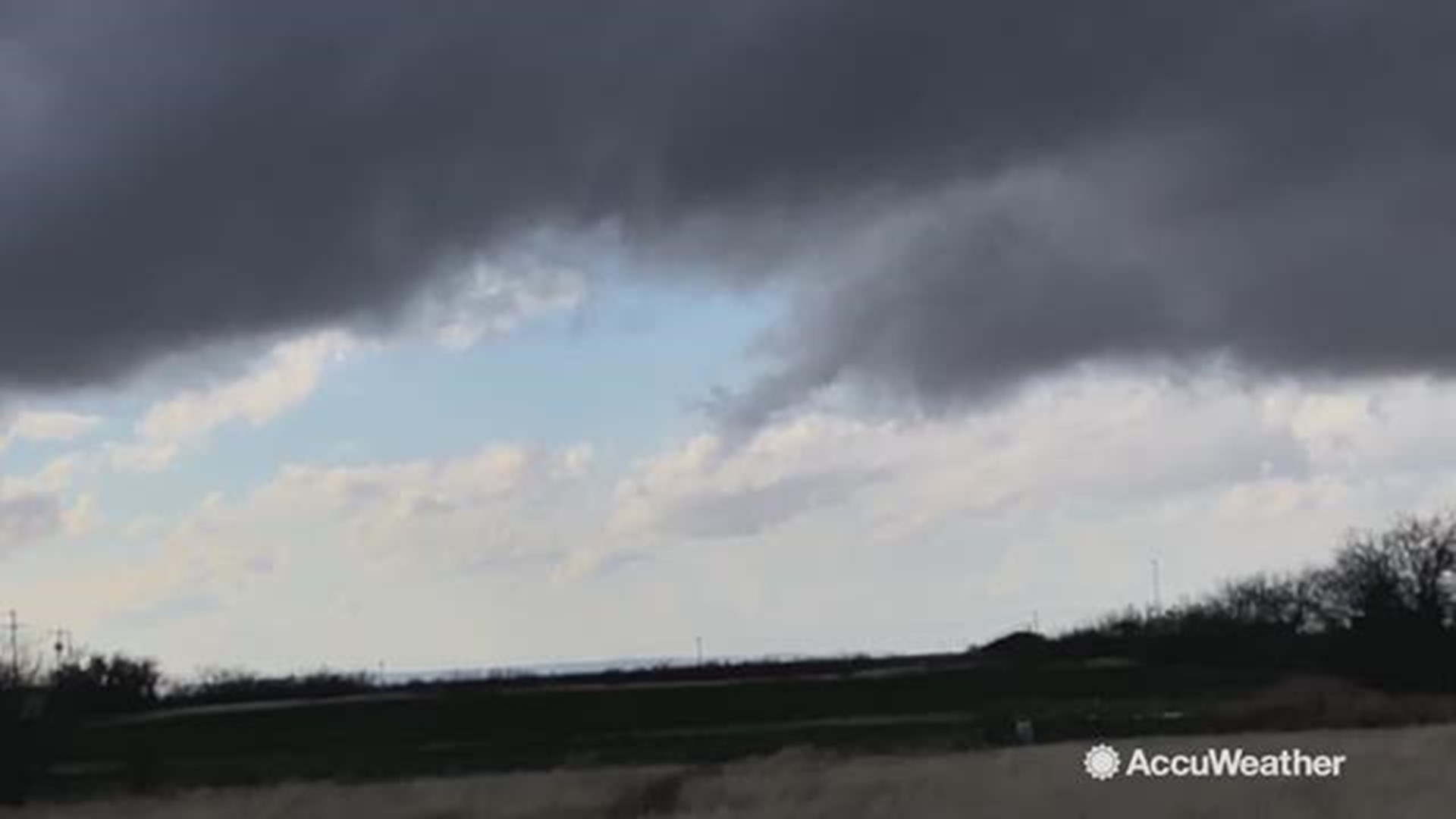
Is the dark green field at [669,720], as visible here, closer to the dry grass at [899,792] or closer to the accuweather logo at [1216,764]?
the dry grass at [899,792]

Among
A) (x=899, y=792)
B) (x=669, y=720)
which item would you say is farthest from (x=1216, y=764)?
(x=669, y=720)

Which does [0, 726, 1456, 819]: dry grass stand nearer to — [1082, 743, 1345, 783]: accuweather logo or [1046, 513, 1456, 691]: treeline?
[1082, 743, 1345, 783]: accuweather logo

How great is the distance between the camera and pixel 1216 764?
148 ft

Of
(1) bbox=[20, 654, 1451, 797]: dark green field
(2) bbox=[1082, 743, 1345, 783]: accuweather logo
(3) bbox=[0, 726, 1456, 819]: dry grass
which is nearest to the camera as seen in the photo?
(3) bbox=[0, 726, 1456, 819]: dry grass

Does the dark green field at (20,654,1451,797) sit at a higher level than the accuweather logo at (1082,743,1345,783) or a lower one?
higher

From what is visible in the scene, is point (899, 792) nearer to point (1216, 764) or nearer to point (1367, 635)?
point (1216, 764)

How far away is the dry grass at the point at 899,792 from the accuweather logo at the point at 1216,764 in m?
0.53

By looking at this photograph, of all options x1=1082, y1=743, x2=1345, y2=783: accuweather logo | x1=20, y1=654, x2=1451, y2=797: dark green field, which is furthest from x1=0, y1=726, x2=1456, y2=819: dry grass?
x1=20, y1=654, x2=1451, y2=797: dark green field

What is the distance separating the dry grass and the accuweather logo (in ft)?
1.74

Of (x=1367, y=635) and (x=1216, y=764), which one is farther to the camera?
(x=1367, y=635)

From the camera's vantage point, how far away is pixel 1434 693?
366ft

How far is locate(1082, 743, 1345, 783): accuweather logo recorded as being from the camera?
43.7 m

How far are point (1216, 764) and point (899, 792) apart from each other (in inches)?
247

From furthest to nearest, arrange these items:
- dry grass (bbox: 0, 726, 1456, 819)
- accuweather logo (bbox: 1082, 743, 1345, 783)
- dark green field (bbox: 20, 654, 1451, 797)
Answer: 1. dark green field (bbox: 20, 654, 1451, 797)
2. accuweather logo (bbox: 1082, 743, 1345, 783)
3. dry grass (bbox: 0, 726, 1456, 819)
